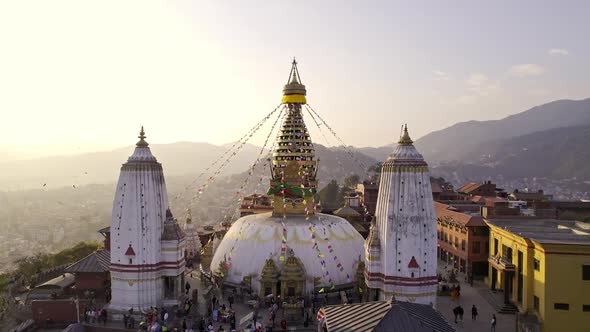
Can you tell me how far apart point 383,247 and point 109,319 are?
15.3 m

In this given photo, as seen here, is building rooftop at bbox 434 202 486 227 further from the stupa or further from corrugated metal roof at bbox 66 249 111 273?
corrugated metal roof at bbox 66 249 111 273

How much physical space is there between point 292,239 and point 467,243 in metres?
16.3

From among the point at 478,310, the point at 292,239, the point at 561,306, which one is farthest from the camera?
the point at 292,239

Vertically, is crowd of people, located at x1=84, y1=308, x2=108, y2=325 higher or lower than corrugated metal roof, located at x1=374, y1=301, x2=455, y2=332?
lower

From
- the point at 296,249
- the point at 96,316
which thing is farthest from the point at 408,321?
the point at 96,316

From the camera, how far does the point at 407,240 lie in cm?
2488

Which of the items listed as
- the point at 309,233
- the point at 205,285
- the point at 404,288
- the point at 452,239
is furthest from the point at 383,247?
the point at 452,239

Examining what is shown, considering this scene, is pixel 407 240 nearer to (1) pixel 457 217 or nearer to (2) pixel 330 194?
(1) pixel 457 217

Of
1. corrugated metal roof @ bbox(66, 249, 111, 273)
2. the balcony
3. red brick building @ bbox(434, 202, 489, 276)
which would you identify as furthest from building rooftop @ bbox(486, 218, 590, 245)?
corrugated metal roof @ bbox(66, 249, 111, 273)

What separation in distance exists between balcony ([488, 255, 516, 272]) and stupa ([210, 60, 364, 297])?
29.8 ft

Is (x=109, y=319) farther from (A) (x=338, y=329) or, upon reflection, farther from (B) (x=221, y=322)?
(A) (x=338, y=329)

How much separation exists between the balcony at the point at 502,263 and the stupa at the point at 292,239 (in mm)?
9076

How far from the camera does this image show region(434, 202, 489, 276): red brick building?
127ft

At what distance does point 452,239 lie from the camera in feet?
140
